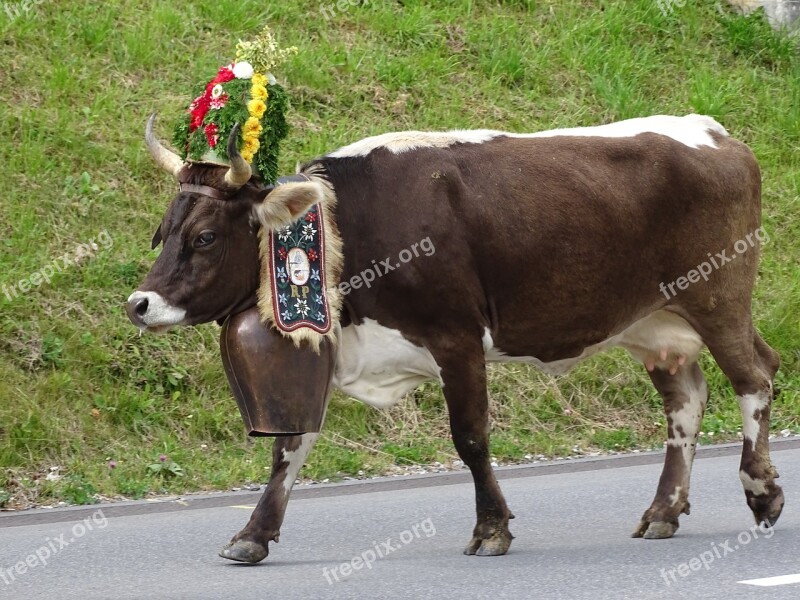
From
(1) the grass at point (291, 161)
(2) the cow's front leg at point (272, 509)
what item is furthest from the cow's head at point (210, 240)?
(1) the grass at point (291, 161)

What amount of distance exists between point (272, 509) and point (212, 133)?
1.71m

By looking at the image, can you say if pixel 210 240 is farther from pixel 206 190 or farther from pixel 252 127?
pixel 252 127

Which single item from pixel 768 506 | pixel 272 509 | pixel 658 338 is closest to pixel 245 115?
pixel 272 509

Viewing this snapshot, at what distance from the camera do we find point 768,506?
643cm

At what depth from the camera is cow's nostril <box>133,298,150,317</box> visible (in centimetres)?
573

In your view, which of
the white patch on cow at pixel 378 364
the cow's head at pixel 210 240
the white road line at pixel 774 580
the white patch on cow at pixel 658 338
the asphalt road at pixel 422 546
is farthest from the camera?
the white patch on cow at pixel 658 338

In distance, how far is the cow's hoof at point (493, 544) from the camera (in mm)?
6062

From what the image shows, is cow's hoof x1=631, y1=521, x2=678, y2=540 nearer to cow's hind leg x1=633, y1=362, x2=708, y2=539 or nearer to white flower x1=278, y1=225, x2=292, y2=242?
cow's hind leg x1=633, y1=362, x2=708, y2=539

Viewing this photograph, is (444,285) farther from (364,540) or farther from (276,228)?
(364,540)

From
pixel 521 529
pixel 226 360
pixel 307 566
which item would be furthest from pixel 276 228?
pixel 521 529

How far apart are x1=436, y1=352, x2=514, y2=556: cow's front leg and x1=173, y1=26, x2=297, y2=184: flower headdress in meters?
1.22

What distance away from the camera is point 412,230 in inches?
241

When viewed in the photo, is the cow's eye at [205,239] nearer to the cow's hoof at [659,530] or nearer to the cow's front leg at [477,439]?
the cow's front leg at [477,439]

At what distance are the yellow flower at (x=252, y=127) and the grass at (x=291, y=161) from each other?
3018 millimetres
